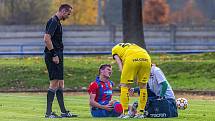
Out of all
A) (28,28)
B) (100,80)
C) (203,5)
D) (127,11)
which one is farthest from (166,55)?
(203,5)

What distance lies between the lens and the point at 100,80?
15.3 meters

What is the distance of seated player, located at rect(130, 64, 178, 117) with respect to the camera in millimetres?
15034

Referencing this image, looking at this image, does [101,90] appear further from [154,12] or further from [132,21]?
[154,12]

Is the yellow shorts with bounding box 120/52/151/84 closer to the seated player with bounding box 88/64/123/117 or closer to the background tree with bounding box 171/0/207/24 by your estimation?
the seated player with bounding box 88/64/123/117

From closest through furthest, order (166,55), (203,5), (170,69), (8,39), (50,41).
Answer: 1. (50,41)
2. (170,69)
3. (166,55)
4. (8,39)
5. (203,5)

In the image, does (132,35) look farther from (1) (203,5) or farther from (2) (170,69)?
(1) (203,5)

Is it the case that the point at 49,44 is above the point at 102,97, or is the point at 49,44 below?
above

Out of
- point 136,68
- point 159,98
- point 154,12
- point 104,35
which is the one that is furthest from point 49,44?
point 154,12

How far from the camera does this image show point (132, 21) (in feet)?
110

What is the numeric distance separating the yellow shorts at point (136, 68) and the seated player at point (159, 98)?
442 mm

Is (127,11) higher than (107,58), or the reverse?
(127,11)

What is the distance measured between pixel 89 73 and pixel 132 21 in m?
3.78

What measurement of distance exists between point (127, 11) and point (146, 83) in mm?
18828

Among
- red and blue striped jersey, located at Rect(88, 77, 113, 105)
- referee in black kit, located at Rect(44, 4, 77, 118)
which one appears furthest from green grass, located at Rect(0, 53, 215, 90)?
referee in black kit, located at Rect(44, 4, 77, 118)
